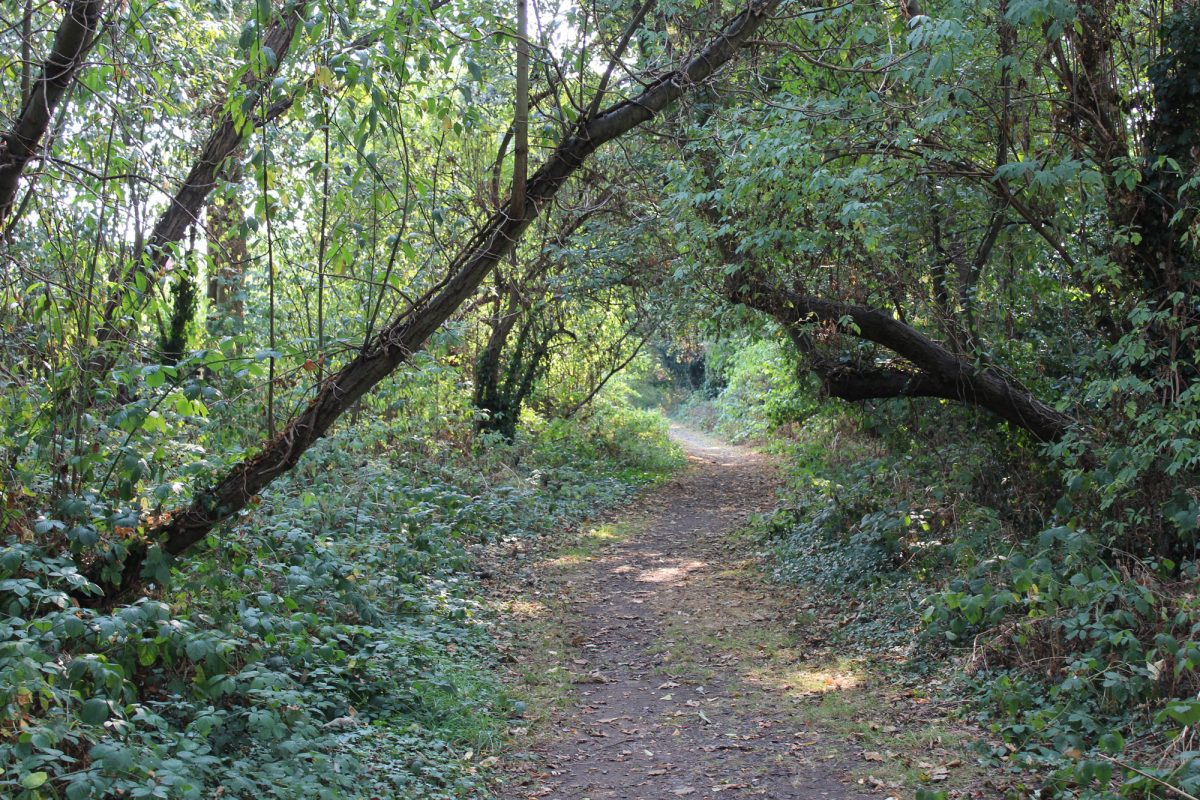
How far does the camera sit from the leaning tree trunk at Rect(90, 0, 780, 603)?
4934mm

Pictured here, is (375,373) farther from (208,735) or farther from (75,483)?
(208,735)

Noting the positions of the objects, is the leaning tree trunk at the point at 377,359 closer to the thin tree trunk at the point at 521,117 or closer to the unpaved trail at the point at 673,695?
A: the thin tree trunk at the point at 521,117

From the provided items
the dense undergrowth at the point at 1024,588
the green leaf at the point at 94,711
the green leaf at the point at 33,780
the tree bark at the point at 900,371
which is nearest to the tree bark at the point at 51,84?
the green leaf at the point at 94,711

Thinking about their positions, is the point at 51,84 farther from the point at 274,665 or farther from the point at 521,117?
the point at 274,665

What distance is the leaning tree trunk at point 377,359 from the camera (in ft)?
16.2

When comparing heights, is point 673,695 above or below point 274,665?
below

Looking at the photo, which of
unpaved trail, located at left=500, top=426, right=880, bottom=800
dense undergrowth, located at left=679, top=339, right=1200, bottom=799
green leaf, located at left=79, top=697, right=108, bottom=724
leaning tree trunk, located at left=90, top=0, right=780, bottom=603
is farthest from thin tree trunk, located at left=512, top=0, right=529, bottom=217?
dense undergrowth, located at left=679, top=339, right=1200, bottom=799

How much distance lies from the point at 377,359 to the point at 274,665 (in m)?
1.89

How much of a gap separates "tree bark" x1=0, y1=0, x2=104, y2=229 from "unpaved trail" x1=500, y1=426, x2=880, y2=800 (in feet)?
14.8

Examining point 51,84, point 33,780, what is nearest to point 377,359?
point 51,84

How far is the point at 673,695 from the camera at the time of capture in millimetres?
6387

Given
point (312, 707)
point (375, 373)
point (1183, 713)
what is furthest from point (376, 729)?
point (1183, 713)

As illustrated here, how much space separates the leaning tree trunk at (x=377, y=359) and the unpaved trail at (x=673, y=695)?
2.32m

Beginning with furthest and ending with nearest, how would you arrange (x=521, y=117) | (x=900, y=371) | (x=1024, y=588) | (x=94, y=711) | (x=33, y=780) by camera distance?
(x=900, y=371) → (x=1024, y=588) → (x=521, y=117) → (x=94, y=711) → (x=33, y=780)
